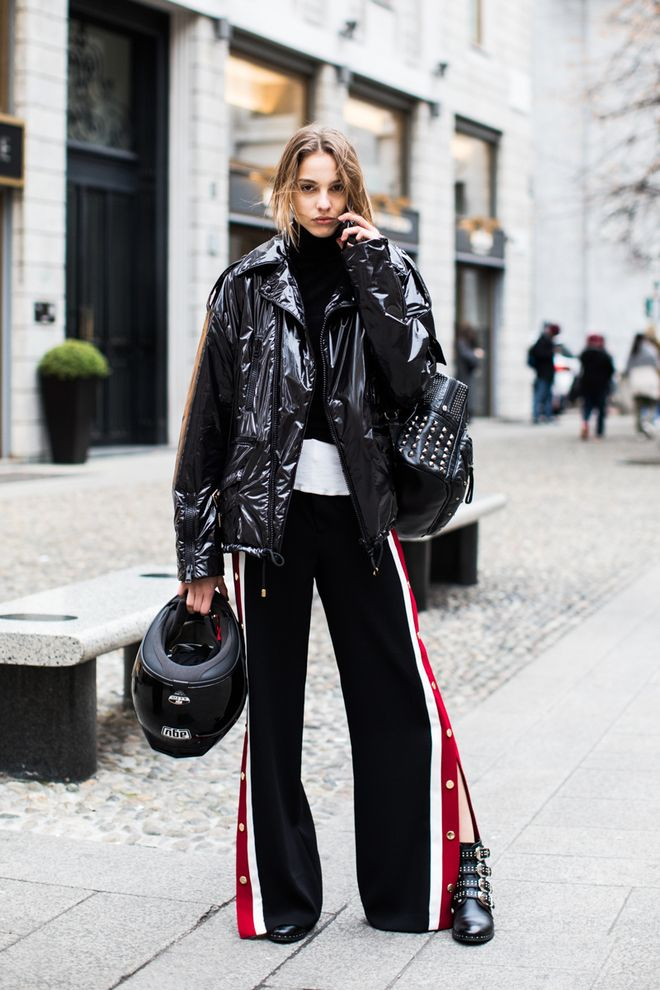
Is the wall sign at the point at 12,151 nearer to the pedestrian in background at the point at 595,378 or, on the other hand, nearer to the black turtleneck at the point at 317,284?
the pedestrian in background at the point at 595,378

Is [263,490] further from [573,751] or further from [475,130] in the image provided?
[475,130]

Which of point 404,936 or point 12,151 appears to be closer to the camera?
point 404,936

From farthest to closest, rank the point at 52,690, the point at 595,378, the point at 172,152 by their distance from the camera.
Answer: the point at 595,378, the point at 172,152, the point at 52,690

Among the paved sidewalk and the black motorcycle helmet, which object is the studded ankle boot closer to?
the paved sidewalk

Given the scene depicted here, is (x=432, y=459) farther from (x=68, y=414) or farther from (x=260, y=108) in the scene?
(x=260, y=108)

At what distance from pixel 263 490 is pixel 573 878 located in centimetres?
138

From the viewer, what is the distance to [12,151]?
15.3 m

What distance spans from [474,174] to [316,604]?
2047cm

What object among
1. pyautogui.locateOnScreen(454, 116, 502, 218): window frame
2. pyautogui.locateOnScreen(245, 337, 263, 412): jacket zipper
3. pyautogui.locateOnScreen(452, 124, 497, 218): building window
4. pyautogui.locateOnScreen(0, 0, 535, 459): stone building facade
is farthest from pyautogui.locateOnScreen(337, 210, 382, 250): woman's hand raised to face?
pyautogui.locateOnScreen(454, 116, 502, 218): window frame

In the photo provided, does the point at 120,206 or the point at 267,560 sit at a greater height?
the point at 120,206

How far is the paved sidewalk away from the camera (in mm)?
3225

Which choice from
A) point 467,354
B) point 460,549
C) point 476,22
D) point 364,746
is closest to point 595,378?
point 467,354

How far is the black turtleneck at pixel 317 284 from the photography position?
3.37m

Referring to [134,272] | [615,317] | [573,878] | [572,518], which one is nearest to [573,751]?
[573,878]
